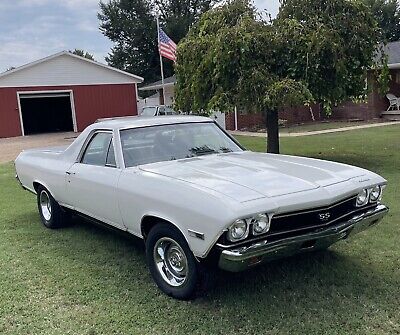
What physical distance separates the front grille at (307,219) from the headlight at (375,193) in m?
0.35

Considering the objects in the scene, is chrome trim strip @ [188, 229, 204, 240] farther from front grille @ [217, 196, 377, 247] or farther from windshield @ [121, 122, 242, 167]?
windshield @ [121, 122, 242, 167]

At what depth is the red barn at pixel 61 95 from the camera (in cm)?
2666

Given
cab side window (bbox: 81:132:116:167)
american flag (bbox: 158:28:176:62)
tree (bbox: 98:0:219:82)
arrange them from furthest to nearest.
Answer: tree (bbox: 98:0:219:82), american flag (bbox: 158:28:176:62), cab side window (bbox: 81:132:116:167)

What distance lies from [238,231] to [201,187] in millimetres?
481

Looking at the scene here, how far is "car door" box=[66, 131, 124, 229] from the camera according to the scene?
438 cm

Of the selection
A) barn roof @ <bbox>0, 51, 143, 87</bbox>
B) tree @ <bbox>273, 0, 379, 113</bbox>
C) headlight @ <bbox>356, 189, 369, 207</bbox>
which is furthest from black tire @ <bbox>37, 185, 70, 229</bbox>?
barn roof @ <bbox>0, 51, 143, 87</bbox>

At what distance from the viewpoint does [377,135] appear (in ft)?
52.5

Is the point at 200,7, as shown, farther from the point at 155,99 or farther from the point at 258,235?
the point at 258,235

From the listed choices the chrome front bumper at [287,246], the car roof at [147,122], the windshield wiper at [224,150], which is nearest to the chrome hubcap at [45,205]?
the car roof at [147,122]

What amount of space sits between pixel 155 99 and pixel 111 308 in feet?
103

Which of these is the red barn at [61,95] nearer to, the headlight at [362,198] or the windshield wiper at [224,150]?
the windshield wiper at [224,150]

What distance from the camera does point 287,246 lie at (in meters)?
3.35

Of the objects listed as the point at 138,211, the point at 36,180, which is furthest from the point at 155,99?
the point at 138,211

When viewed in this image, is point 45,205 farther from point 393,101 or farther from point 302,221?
point 393,101
